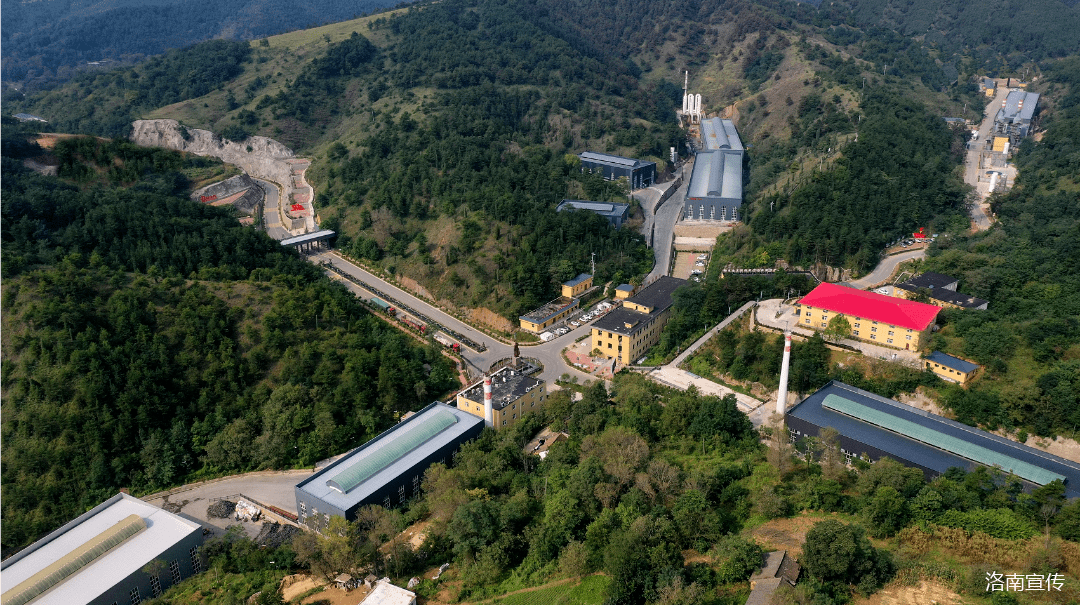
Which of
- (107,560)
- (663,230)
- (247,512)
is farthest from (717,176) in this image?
(107,560)

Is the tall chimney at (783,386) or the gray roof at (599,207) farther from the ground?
the gray roof at (599,207)

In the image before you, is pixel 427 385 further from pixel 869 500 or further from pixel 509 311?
pixel 869 500

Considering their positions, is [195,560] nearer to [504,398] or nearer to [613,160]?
[504,398]

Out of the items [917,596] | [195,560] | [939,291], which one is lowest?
[195,560]

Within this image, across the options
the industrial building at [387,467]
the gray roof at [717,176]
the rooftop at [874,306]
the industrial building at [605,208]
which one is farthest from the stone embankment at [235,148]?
the rooftop at [874,306]

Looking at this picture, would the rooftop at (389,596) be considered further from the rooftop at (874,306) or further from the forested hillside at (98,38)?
the forested hillside at (98,38)

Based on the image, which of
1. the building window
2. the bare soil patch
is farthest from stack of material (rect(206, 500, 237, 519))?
the bare soil patch

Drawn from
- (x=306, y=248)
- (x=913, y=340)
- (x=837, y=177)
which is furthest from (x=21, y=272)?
(x=837, y=177)
